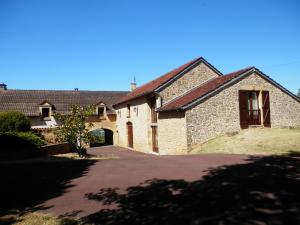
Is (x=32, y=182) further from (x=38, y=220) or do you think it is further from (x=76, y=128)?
(x=76, y=128)

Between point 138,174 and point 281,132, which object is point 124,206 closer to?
point 138,174

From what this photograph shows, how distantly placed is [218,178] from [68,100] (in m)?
28.3

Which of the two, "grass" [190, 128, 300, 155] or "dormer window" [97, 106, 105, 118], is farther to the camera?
"dormer window" [97, 106, 105, 118]

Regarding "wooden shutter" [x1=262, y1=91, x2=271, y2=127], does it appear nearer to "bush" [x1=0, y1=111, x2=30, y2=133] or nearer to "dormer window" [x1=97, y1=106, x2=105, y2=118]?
"bush" [x1=0, y1=111, x2=30, y2=133]

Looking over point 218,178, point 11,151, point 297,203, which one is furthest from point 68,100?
point 297,203

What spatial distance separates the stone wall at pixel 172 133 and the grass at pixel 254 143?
47.1 inches

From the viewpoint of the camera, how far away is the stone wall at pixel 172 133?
19.5m

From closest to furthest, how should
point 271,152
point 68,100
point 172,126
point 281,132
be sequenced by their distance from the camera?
1. point 271,152
2. point 281,132
3. point 172,126
4. point 68,100

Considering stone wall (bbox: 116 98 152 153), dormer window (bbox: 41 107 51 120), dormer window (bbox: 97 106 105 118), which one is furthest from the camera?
dormer window (bbox: 97 106 105 118)

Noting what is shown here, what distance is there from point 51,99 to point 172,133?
18.6m

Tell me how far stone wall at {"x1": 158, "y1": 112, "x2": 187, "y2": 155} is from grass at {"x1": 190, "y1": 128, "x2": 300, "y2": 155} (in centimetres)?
120

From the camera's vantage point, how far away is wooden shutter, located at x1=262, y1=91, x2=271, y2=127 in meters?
22.0

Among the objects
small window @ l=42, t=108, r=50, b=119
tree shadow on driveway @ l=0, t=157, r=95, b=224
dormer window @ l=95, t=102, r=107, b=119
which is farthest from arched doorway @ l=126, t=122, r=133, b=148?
tree shadow on driveway @ l=0, t=157, r=95, b=224

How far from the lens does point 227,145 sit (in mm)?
17422
